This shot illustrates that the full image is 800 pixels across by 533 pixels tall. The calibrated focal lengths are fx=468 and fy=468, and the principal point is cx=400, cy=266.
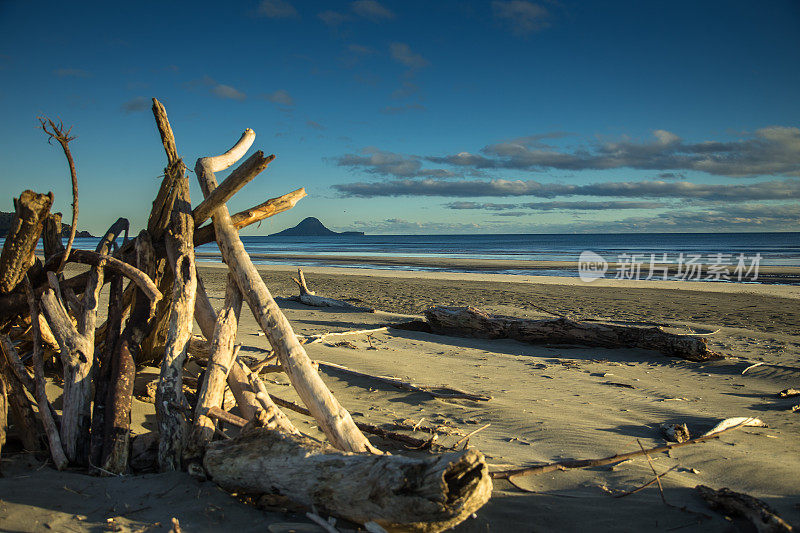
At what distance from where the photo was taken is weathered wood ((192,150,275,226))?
11.6 ft

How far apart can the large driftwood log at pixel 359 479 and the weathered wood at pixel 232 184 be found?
188 centimetres

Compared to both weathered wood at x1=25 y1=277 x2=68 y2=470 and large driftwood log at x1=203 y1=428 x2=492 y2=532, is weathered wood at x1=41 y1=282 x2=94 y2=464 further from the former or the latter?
large driftwood log at x1=203 y1=428 x2=492 y2=532

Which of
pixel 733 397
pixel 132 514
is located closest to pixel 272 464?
pixel 132 514

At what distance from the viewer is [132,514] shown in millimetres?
2781

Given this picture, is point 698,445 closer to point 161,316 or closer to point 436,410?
point 436,410

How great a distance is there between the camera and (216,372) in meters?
3.57

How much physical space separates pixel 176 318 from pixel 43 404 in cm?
109

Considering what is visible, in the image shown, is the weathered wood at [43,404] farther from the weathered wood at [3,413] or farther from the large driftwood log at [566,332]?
the large driftwood log at [566,332]

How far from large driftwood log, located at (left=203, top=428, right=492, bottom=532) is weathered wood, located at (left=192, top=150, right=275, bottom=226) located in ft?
6.17

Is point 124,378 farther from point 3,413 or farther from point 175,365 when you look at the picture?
point 3,413

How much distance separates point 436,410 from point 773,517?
291 centimetres

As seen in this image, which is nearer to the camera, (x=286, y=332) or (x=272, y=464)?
(x=272, y=464)

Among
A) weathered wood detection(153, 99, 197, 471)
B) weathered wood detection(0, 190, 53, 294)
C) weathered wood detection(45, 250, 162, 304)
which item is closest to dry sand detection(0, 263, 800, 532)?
weathered wood detection(153, 99, 197, 471)

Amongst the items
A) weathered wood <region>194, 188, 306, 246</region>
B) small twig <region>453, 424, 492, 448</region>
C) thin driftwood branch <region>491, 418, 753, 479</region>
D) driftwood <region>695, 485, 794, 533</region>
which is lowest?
small twig <region>453, 424, 492, 448</region>
